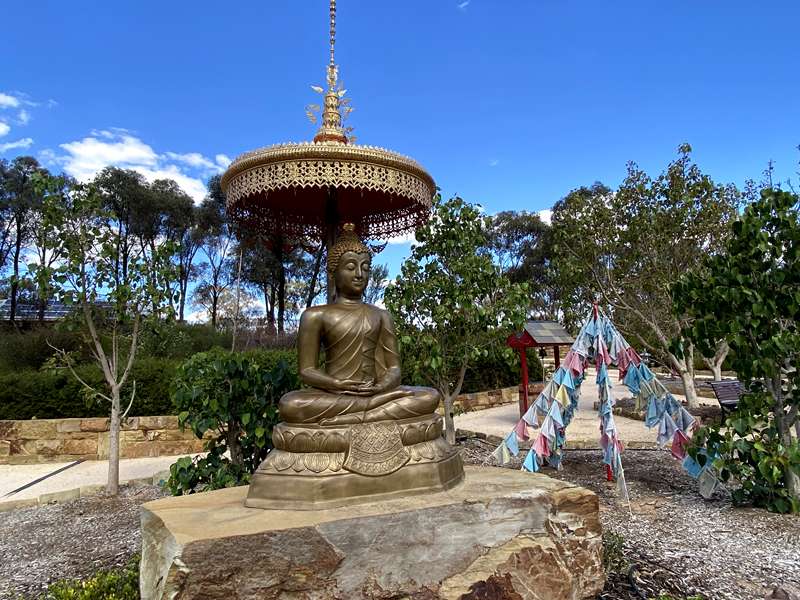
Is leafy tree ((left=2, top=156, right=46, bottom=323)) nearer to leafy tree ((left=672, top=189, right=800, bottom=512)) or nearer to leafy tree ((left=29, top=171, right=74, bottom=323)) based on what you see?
leafy tree ((left=29, top=171, right=74, bottom=323))

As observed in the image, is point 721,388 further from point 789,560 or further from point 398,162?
point 398,162

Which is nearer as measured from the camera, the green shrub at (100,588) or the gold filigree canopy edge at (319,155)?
the green shrub at (100,588)

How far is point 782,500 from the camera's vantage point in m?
4.65

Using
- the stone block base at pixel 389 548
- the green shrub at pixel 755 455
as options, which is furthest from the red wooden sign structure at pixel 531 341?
the stone block base at pixel 389 548

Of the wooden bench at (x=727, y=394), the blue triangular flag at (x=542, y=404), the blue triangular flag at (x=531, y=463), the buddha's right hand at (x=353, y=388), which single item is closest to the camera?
the buddha's right hand at (x=353, y=388)

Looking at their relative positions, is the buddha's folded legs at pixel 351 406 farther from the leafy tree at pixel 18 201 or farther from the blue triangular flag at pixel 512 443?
the leafy tree at pixel 18 201

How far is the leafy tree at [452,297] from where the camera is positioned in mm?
7453

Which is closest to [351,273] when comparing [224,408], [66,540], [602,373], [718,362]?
[224,408]

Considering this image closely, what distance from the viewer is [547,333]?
1138 cm

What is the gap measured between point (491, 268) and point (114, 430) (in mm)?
5449

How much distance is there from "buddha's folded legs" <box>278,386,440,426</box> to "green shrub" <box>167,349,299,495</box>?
144 centimetres

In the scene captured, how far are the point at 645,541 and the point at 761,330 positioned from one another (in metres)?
2.17

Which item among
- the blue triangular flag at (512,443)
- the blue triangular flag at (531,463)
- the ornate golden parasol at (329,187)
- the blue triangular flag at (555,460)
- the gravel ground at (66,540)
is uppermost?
the ornate golden parasol at (329,187)

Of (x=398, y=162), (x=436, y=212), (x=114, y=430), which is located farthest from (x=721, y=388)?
(x=114, y=430)
